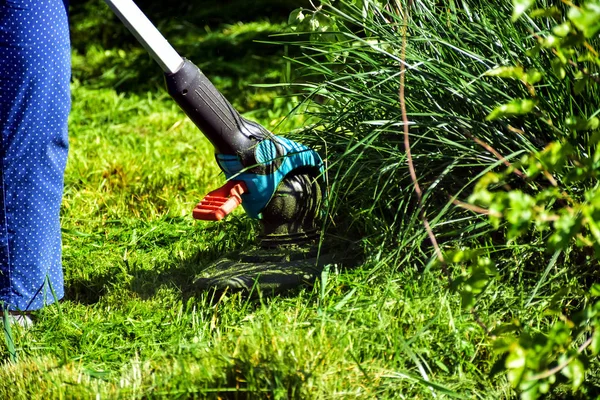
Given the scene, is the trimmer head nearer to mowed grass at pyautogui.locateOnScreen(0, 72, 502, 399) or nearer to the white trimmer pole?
mowed grass at pyautogui.locateOnScreen(0, 72, 502, 399)

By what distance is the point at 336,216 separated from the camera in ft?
7.95

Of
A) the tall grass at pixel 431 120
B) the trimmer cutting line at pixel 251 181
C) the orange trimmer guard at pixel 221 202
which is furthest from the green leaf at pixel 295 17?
the orange trimmer guard at pixel 221 202

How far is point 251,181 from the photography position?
7.38ft

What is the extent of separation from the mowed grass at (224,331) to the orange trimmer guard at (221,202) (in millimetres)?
213

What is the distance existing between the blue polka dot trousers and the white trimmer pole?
190mm

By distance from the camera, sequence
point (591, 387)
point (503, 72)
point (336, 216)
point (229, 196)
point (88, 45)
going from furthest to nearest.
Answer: point (88, 45) < point (336, 216) < point (229, 196) < point (591, 387) < point (503, 72)

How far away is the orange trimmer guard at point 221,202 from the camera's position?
2148mm

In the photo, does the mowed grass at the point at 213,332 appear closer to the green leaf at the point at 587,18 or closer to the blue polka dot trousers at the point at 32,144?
the blue polka dot trousers at the point at 32,144

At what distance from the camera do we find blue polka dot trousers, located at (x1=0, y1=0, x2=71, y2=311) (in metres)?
2.13

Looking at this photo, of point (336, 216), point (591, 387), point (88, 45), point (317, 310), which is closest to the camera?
point (591, 387)

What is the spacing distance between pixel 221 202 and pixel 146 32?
455 mm

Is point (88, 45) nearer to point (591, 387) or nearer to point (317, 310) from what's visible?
point (317, 310)

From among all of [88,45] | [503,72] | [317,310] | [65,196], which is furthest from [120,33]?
[503,72]

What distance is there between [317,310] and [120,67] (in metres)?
3.22
